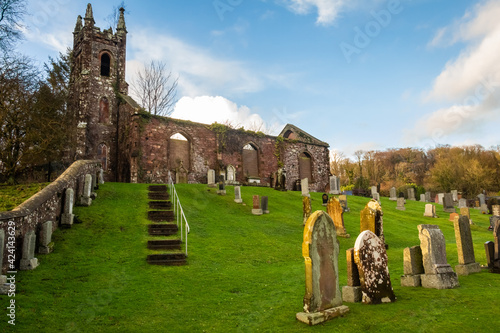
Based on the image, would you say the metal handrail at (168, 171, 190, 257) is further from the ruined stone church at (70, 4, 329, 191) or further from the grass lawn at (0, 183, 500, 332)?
the ruined stone church at (70, 4, 329, 191)

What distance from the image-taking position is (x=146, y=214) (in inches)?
507

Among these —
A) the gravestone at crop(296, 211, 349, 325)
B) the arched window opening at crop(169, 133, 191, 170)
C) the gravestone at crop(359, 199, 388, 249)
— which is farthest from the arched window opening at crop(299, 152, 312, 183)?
the gravestone at crop(296, 211, 349, 325)

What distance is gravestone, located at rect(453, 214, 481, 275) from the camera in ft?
25.3

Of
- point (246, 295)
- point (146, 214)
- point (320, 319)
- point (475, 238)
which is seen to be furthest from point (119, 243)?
point (475, 238)

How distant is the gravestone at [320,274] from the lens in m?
5.18

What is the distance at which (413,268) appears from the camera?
6.74 metres

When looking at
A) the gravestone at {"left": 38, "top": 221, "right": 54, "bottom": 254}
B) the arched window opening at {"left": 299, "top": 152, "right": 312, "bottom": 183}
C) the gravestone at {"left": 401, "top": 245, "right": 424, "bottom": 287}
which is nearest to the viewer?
the gravestone at {"left": 401, "top": 245, "right": 424, "bottom": 287}

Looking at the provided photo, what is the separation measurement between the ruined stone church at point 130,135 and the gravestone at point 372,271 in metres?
18.5

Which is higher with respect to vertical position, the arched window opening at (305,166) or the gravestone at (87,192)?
the arched window opening at (305,166)

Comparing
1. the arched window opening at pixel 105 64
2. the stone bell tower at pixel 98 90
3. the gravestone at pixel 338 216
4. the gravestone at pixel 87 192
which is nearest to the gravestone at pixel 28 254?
the gravestone at pixel 87 192

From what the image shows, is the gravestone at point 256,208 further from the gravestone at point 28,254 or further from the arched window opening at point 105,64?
the arched window opening at point 105,64

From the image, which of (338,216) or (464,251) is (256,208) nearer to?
(338,216)

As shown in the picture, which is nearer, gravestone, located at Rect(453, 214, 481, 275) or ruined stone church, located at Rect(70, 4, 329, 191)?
gravestone, located at Rect(453, 214, 481, 275)

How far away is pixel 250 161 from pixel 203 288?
22.9m
